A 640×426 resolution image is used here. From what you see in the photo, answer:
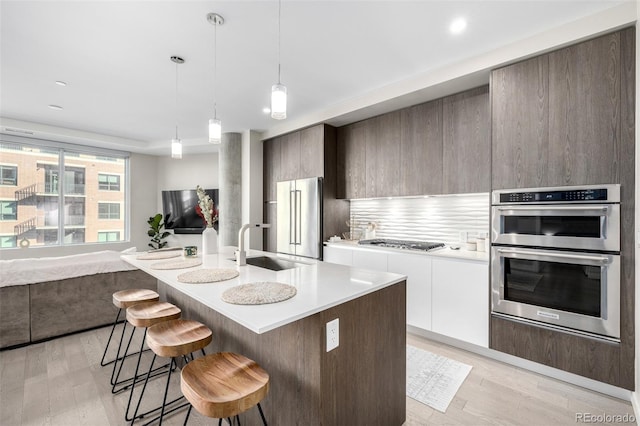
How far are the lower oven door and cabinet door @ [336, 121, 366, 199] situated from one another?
195 cm

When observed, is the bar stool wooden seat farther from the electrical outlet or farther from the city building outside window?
the city building outside window

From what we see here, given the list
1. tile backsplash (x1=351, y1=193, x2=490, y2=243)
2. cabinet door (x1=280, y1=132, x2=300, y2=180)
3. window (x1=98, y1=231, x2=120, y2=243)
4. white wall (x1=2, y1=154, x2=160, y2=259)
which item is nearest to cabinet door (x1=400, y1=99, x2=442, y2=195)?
tile backsplash (x1=351, y1=193, x2=490, y2=243)

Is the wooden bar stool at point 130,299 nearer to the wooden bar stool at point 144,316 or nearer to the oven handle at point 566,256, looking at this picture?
the wooden bar stool at point 144,316

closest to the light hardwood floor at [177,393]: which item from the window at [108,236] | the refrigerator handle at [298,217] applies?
the refrigerator handle at [298,217]

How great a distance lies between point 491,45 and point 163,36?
276 centimetres

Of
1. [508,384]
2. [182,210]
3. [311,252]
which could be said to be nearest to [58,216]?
[182,210]

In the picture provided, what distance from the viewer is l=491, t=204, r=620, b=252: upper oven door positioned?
208cm

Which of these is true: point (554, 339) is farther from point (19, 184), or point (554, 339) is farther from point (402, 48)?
point (19, 184)

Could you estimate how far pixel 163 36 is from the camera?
2.35 meters

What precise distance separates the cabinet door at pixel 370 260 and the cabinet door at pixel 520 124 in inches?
55.2

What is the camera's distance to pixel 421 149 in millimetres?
3398

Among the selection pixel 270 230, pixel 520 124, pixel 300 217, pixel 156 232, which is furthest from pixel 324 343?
pixel 156 232

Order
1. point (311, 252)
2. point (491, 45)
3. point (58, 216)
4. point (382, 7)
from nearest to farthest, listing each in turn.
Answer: point (382, 7), point (491, 45), point (311, 252), point (58, 216)

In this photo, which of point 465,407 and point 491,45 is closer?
point 465,407
